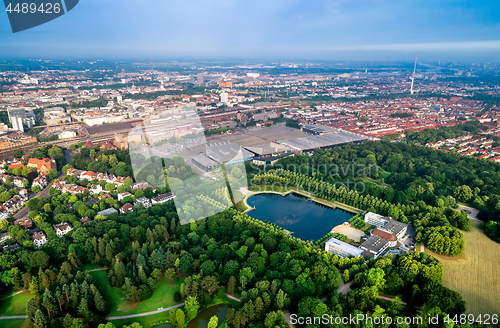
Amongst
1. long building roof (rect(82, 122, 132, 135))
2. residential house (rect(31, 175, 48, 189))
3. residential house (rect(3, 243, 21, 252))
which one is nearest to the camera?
residential house (rect(3, 243, 21, 252))

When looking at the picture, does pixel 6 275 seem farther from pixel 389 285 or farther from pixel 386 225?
pixel 386 225

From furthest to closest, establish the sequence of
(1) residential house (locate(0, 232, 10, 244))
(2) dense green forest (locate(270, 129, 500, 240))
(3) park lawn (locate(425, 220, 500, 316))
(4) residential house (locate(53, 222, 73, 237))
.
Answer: (2) dense green forest (locate(270, 129, 500, 240)) → (4) residential house (locate(53, 222, 73, 237)) → (1) residential house (locate(0, 232, 10, 244)) → (3) park lawn (locate(425, 220, 500, 316))

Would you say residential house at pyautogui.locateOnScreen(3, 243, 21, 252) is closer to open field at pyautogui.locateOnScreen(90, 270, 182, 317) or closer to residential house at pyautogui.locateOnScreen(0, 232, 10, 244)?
residential house at pyautogui.locateOnScreen(0, 232, 10, 244)

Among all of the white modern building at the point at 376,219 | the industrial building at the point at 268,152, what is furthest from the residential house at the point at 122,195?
the white modern building at the point at 376,219

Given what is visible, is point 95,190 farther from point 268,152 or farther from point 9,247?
point 268,152

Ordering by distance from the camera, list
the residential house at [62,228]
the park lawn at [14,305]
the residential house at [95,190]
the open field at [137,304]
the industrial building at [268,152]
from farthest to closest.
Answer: the industrial building at [268,152], the residential house at [95,190], the residential house at [62,228], the open field at [137,304], the park lawn at [14,305]

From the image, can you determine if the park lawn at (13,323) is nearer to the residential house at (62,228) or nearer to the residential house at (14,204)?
the residential house at (62,228)

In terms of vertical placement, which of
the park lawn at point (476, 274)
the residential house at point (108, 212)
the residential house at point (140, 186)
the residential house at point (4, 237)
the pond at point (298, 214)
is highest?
the residential house at point (140, 186)

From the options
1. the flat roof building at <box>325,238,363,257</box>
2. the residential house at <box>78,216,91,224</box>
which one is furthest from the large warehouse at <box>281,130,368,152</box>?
the residential house at <box>78,216,91,224</box>
